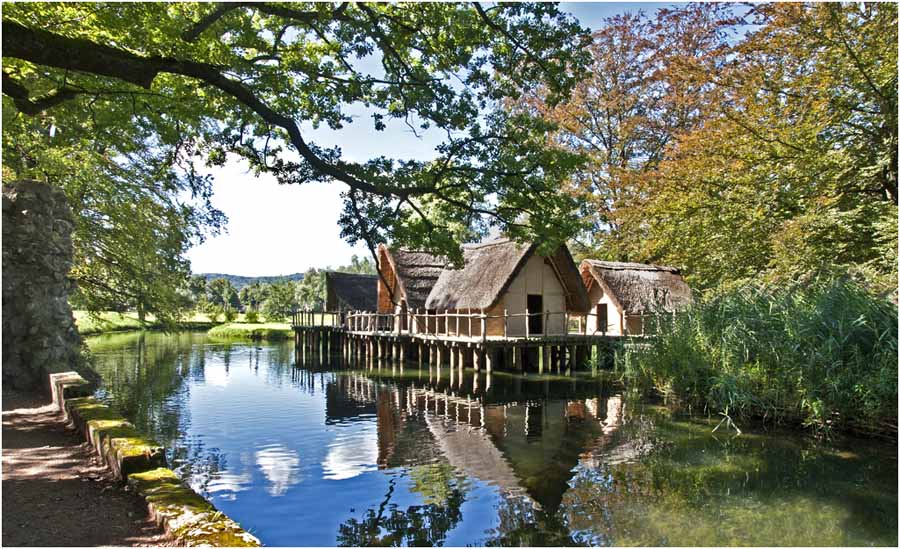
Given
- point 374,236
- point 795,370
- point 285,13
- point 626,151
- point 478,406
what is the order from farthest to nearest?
point 626,151 < point 478,406 < point 795,370 < point 374,236 < point 285,13

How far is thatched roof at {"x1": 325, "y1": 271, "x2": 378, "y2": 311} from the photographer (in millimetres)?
33344

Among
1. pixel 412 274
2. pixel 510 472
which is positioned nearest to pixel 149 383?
pixel 412 274

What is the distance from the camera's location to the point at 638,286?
24.0 m

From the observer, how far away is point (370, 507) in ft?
23.7

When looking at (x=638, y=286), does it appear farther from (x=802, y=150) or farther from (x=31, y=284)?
(x=31, y=284)


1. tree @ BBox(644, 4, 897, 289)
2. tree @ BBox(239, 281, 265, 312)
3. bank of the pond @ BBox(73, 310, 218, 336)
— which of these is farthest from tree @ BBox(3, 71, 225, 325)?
tree @ BBox(239, 281, 265, 312)

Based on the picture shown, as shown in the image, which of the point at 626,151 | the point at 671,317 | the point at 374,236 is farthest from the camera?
the point at 626,151

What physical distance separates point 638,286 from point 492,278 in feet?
20.4

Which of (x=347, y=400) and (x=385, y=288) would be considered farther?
(x=385, y=288)

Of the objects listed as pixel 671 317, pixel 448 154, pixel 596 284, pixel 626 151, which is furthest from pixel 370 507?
pixel 626 151

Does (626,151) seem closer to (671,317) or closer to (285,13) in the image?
(671,317)

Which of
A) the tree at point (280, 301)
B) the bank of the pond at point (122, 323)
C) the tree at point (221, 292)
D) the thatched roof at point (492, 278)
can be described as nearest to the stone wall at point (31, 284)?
the bank of the pond at point (122, 323)

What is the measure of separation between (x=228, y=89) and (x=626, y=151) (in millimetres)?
23212

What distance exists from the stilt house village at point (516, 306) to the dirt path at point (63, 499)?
13.7 m
